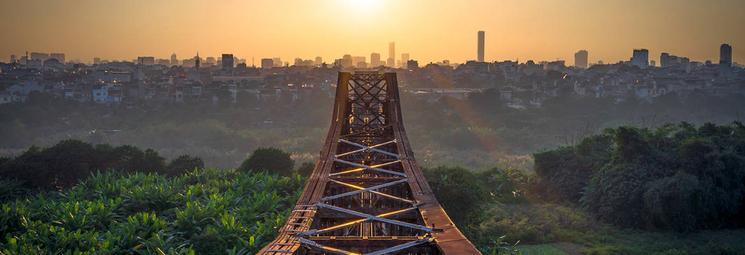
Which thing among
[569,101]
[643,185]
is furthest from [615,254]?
[569,101]

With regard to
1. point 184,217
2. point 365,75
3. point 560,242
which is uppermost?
point 365,75

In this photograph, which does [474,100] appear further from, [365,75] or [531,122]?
[365,75]

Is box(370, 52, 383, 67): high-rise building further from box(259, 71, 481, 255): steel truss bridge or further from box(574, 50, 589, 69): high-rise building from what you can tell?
box(259, 71, 481, 255): steel truss bridge

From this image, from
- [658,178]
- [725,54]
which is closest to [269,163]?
[658,178]

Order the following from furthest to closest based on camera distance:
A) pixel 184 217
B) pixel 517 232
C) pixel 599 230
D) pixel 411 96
Result: pixel 411 96, pixel 599 230, pixel 517 232, pixel 184 217

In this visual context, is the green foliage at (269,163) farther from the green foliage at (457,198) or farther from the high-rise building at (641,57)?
the high-rise building at (641,57)

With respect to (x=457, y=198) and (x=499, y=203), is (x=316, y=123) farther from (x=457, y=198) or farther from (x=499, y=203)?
(x=457, y=198)
